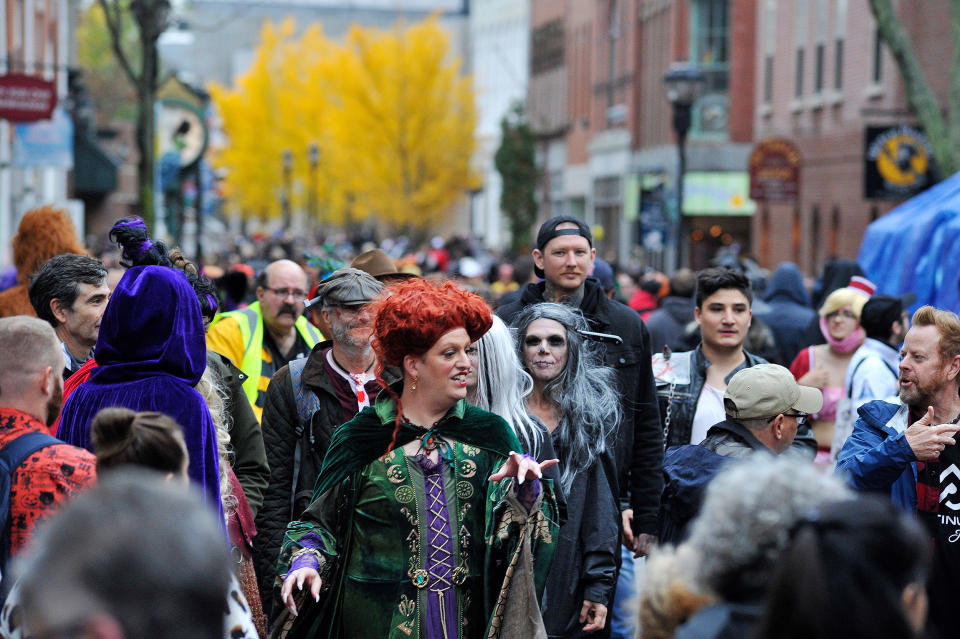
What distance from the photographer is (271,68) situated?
7081 centimetres

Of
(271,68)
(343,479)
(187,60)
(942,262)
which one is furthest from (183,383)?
(187,60)

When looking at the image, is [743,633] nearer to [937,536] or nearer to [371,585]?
[371,585]

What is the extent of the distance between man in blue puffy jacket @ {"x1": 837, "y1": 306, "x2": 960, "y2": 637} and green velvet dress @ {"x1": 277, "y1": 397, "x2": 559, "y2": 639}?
1.34 meters

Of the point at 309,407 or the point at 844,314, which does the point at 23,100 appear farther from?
the point at 309,407

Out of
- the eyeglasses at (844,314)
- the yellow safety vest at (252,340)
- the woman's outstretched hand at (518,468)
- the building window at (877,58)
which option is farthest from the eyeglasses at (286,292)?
the building window at (877,58)

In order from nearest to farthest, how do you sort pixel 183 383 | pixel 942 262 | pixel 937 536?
pixel 183 383 < pixel 937 536 < pixel 942 262

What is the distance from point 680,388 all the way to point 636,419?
1.98ft

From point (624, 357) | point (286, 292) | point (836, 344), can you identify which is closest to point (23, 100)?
point (286, 292)

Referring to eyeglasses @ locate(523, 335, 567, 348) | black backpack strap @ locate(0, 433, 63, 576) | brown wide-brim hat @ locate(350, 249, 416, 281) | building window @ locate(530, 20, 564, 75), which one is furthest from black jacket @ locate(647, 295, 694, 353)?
building window @ locate(530, 20, 564, 75)

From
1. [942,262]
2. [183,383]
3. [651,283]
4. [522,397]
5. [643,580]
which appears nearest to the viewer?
[643,580]

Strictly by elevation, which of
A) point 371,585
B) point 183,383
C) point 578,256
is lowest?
point 371,585

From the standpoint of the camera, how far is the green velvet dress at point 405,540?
478 centimetres

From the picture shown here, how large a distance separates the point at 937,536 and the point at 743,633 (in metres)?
2.94

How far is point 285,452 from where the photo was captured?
20.5 feet
